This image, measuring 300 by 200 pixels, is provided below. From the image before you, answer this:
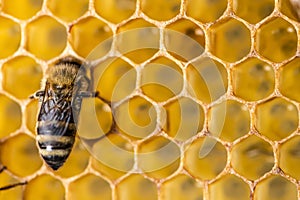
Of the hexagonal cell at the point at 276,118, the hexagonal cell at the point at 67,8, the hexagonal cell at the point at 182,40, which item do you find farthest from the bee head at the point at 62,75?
the hexagonal cell at the point at 276,118

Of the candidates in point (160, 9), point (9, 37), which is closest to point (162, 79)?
point (160, 9)

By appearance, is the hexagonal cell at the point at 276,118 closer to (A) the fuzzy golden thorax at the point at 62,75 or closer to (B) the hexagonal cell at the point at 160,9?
(B) the hexagonal cell at the point at 160,9

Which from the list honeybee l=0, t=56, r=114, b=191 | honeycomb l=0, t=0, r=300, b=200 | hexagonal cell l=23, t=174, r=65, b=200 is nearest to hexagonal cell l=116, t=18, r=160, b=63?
honeycomb l=0, t=0, r=300, b=200

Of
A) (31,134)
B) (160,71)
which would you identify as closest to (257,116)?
(160,71)

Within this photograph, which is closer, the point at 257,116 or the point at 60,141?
the point at 60,141

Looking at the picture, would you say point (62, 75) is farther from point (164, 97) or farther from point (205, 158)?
point (205, 158)

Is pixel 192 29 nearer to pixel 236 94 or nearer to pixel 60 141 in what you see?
pixel 236 94
